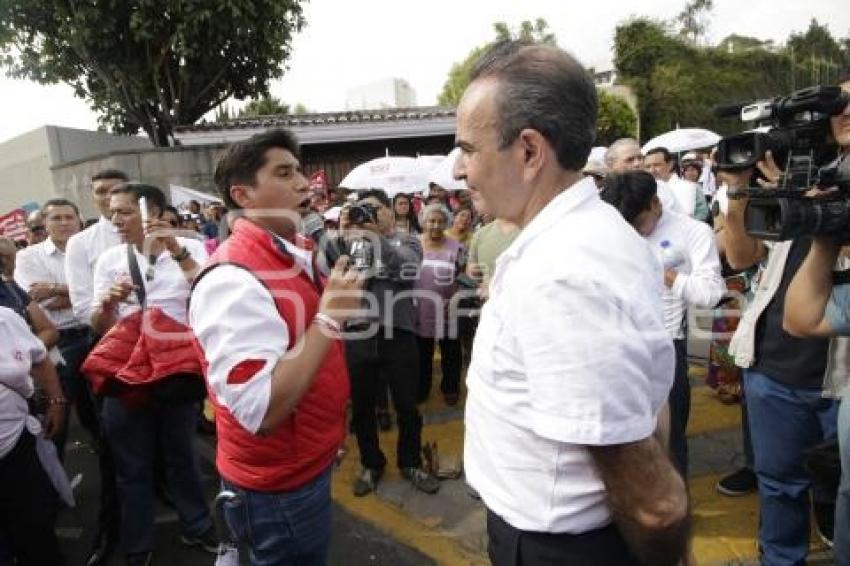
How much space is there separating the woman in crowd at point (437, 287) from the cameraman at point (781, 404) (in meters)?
2.61

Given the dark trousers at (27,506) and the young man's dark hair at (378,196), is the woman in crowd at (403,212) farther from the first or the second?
the dark trousers at (27,506)

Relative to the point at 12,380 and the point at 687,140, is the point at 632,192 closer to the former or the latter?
the point at 12,380

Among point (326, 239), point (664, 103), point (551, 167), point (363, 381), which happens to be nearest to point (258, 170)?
point (326, 239)

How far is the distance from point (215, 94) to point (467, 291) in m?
14.4

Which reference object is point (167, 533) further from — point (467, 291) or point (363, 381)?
point (467, 291)

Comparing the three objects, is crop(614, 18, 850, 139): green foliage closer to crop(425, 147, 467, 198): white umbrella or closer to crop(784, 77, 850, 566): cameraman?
crop(425, 147, 467, 198): white umbrella

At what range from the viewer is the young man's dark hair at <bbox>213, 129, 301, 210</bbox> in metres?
1.98

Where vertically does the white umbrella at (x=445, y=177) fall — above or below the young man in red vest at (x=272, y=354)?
above

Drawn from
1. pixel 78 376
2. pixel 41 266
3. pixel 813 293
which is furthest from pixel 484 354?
pixel 41 266

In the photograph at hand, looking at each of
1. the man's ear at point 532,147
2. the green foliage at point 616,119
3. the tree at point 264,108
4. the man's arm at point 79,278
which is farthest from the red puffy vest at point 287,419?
the tree at point 264,108

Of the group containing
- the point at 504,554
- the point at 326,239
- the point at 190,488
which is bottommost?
the point at 190,488

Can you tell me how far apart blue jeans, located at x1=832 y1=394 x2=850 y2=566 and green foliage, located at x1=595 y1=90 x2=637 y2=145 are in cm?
2230

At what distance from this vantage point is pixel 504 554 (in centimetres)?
132

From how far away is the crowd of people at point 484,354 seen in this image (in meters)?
1.12
